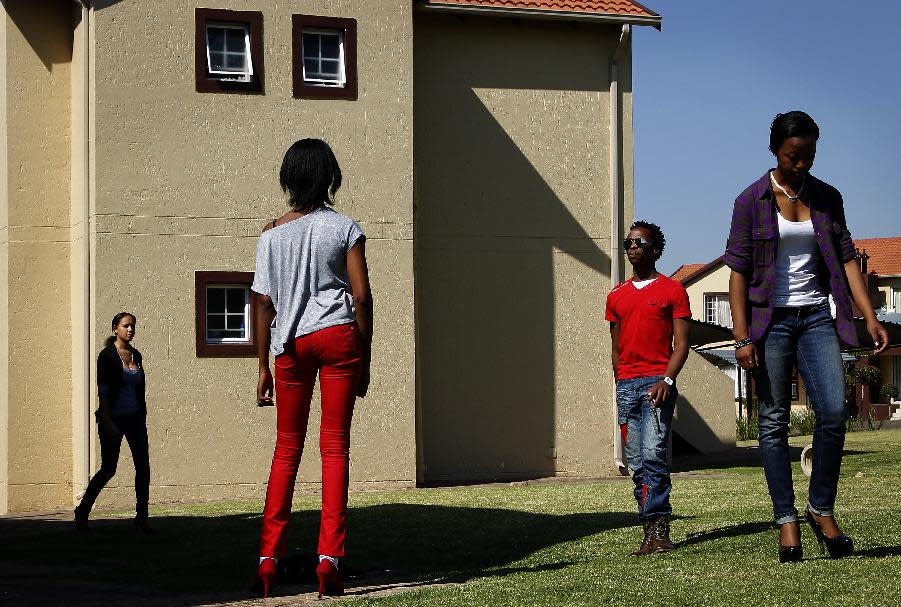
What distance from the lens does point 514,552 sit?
897cm

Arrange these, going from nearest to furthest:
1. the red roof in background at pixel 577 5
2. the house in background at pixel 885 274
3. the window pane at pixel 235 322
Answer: the window pane at pixel 235 322 < the red roof in background at pixel 577 5 < the house in background at pixel 885 274

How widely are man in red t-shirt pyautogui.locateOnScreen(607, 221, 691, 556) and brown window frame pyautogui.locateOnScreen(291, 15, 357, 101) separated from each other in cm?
904

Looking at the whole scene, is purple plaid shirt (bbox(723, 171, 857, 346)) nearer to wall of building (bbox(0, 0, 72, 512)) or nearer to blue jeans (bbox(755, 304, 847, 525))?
blue jeans (bbox(755, 304, 847, 525))

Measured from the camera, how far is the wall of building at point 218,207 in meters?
16.4

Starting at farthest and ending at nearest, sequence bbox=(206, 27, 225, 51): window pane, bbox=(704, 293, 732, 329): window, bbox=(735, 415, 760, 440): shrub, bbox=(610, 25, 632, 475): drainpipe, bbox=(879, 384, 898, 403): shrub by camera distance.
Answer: bbox=(704, 293, 732, 329): window → bbox=(879, 384, 898, 403): shrub → bbox=(735, 415, 760, 440): shrub → bbox=(610, 25, 632, 475): drainpipe → bbox=(206, 27, 225, 51): window pane

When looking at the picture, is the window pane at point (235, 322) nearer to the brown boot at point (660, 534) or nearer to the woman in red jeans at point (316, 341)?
the brown boot at point (660, 534)

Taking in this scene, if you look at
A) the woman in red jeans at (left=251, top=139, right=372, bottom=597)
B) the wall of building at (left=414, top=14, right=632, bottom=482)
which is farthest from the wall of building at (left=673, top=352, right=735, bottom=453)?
Answer: the woman in red jeans at (left=251, top=139, right=372, bottom=597)

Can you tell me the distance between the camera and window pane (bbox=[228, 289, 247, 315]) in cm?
1695

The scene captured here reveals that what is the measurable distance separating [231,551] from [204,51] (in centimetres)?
850

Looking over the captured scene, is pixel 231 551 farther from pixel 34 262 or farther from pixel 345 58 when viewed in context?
pixel 345 58

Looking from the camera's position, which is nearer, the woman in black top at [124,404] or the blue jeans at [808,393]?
the blue jeans at [808,393]

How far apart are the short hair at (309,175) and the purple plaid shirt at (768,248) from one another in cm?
201

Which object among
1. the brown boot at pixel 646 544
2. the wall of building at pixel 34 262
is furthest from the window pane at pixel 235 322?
the brown boot at pixel 646 544

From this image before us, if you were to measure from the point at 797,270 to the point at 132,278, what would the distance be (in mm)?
10816
